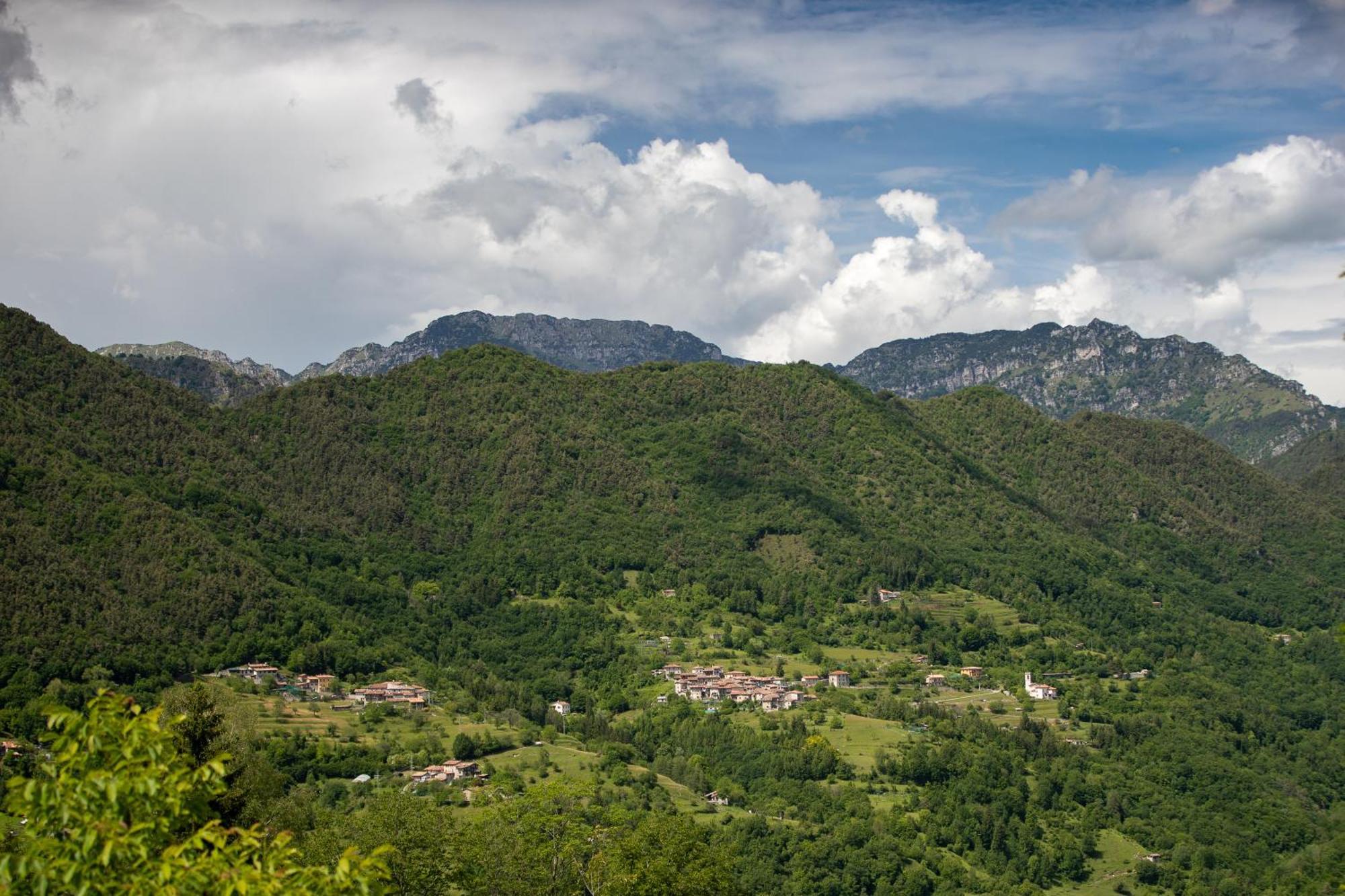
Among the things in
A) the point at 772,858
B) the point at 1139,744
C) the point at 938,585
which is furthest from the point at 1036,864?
the point at 938,585

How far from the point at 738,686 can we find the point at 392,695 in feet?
122

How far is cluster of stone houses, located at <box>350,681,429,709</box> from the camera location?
10175 cm

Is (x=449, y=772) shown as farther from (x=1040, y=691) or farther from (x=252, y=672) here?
(x=1040, y=691)

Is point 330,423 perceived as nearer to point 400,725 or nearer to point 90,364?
point 90,364

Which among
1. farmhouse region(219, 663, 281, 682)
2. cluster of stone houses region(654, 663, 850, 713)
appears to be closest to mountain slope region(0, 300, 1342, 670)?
farmhouse region(219, 663, 281, 682)

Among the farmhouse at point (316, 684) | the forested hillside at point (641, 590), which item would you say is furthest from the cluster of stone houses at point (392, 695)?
the forested hillside at point (641, 590)

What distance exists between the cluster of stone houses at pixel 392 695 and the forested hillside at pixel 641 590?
480 centimetres

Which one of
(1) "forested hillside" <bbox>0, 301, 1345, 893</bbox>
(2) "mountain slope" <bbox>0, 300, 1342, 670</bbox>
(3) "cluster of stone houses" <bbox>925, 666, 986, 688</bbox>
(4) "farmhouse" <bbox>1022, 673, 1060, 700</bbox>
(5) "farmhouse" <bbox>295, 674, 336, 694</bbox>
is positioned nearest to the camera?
(1) "forested hillside" <bbox>0, 301, 1345, 893</bbox>

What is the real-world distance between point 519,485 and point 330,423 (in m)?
28.2

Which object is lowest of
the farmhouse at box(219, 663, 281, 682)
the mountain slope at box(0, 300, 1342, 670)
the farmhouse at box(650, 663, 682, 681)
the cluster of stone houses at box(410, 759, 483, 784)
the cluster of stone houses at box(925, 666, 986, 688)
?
the cluster of stone houses at box(925, 666, 986, 688)

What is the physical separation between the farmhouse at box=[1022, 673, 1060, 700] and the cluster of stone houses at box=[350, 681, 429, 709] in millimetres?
67822

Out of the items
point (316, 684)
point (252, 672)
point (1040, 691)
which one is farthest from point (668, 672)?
point (252, 672)

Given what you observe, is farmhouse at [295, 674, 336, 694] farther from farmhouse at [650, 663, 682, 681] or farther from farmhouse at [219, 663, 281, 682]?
farmhouse at [650, 663, 682, 681]

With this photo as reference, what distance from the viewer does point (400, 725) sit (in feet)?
317
